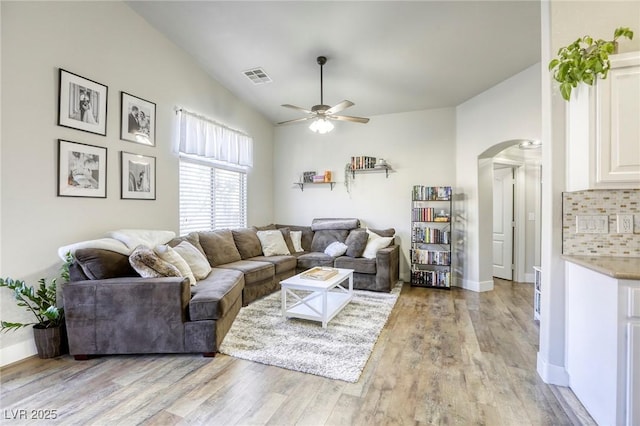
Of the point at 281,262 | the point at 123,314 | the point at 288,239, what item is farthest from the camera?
the point at 288,239

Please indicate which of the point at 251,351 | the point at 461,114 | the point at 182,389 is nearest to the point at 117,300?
the point at 182,389

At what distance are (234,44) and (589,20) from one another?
3246mm

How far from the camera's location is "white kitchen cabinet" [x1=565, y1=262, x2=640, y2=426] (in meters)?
1.40

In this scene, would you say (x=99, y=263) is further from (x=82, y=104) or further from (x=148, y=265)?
(x=82, y=104)

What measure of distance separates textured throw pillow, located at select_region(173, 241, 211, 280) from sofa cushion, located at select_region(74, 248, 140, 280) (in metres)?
0.62

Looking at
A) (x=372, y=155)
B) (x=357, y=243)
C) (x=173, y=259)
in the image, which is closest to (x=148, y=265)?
(x=173, y=259)

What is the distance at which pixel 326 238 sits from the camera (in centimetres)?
507

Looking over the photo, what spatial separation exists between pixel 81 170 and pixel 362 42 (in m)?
3.09

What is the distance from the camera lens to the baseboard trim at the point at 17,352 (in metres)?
2.18

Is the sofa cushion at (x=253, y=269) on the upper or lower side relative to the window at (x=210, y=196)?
lower

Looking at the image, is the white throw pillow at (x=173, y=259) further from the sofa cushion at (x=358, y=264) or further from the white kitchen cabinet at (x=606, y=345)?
the white kitchen cabinet at (x=606, y=345)

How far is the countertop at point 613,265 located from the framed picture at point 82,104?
400cm

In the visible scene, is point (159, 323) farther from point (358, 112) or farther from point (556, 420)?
point (358, 112)

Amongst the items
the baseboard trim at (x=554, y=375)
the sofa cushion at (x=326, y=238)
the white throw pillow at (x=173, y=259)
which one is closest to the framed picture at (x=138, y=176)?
the white throw pillow at (x=173, y=259)
